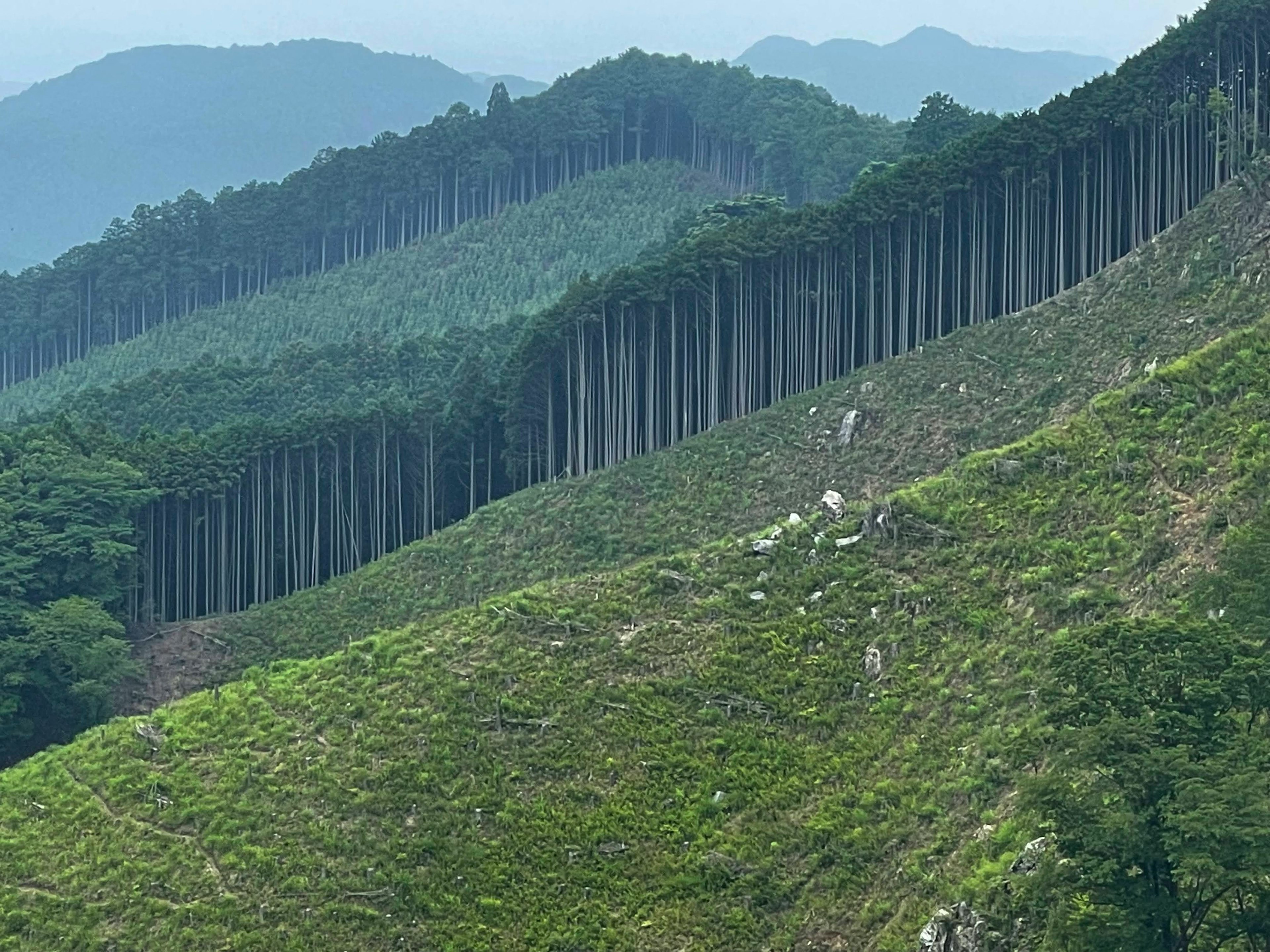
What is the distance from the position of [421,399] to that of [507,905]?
47942 millimetres

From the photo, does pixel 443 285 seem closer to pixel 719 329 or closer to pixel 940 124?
pixel 940 124

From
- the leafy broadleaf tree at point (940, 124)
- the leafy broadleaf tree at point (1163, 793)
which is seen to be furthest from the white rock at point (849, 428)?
the leafy broadleaf tree at point (940, 124)

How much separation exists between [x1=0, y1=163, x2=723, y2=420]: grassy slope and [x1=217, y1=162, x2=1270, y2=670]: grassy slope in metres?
46.8

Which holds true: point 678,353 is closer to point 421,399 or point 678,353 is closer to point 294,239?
point 421,399

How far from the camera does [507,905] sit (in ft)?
152

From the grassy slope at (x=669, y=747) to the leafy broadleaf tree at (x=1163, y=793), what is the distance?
7296mm

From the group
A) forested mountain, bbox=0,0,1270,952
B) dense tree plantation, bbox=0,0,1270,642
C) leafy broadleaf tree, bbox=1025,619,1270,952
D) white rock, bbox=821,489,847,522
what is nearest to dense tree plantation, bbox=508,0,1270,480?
dense tree plantation, bbox=0,0,1270,642

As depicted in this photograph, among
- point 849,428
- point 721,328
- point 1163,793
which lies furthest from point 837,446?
point 1163,793

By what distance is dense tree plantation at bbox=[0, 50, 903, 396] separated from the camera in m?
140

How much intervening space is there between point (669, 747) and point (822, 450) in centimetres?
2479

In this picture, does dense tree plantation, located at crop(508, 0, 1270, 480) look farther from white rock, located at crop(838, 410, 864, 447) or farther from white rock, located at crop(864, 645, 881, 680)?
white rock, located at crop(864, 645, 881, 680)

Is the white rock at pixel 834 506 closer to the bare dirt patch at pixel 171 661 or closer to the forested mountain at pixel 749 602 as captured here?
the forested mountain at pixel 749 602

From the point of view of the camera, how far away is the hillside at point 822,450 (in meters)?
68.0

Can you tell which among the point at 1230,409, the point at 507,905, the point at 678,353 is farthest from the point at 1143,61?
the point at 507,905
